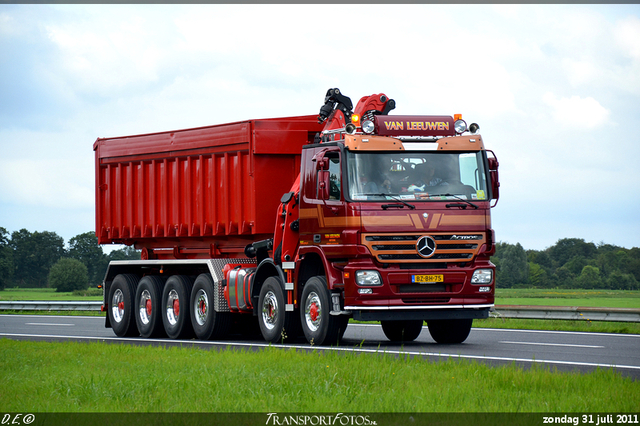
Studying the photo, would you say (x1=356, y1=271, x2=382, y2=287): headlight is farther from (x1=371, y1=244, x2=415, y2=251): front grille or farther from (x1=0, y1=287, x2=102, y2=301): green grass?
(x1=0, y1=287, x2=102, y2=301): green grass

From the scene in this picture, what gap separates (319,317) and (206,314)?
393 centimetres

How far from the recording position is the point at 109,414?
7656 millimetres

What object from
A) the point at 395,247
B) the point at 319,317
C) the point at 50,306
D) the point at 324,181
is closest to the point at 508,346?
the point at 395,247

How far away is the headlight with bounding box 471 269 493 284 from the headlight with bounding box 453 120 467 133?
229cm

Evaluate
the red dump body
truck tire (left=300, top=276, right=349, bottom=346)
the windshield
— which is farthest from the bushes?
the windshield

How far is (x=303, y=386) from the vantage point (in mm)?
8820

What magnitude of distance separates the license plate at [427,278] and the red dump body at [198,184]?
3.60 meters

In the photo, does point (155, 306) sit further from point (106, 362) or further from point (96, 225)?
point (106, 362)

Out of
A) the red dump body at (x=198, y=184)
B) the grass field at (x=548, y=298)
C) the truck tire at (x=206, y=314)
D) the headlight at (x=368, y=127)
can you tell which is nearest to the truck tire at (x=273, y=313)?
the red dump body at (x=198, y=184)

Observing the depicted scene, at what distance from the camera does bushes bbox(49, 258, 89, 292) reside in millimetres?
91938

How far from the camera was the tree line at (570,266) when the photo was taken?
96750mm

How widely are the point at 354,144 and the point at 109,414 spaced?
730cm

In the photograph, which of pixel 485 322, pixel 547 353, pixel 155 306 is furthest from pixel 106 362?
pixel 485 322

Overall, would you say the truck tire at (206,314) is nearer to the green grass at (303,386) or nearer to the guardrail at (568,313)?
the guardrail at (568,313)
